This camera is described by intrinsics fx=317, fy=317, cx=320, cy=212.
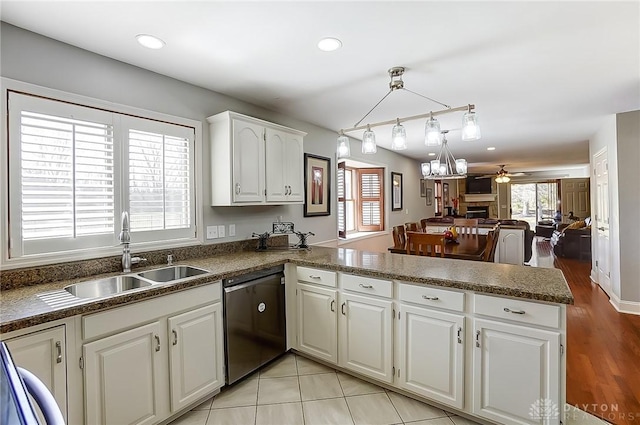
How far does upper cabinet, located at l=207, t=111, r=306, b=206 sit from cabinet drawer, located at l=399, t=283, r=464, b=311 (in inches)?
59.9

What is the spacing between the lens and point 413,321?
2.02m

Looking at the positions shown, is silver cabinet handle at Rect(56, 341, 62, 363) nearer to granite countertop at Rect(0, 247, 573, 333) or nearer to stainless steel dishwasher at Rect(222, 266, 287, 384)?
granite countertop at Rect(0, 247, 573, 333)

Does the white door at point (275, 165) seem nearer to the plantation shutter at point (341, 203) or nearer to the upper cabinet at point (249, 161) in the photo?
the upper cabinet at point (249, 161)

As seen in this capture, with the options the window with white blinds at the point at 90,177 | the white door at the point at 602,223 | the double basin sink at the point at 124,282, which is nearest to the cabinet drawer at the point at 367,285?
the double basin sink at the point at 124,282

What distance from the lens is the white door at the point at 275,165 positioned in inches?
117

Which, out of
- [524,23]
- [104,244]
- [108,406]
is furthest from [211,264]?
[524,23]

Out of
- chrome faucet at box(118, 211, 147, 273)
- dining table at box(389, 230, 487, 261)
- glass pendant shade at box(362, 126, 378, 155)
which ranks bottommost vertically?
dining table at box(389, 230, 487, 261)

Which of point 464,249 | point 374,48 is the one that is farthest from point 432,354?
point 464,249

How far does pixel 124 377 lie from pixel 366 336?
1.47m

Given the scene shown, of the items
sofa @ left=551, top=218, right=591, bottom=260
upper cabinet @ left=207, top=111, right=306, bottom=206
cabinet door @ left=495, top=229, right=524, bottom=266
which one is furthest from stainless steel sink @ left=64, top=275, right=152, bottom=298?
sofa @ left=551, top=218, right=591, bottom=260

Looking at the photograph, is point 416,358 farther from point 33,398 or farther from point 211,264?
point 33,398

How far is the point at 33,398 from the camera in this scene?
588 millimetres

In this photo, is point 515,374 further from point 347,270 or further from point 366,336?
point 347,270

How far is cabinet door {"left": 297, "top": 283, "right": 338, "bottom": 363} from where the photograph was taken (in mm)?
2426
